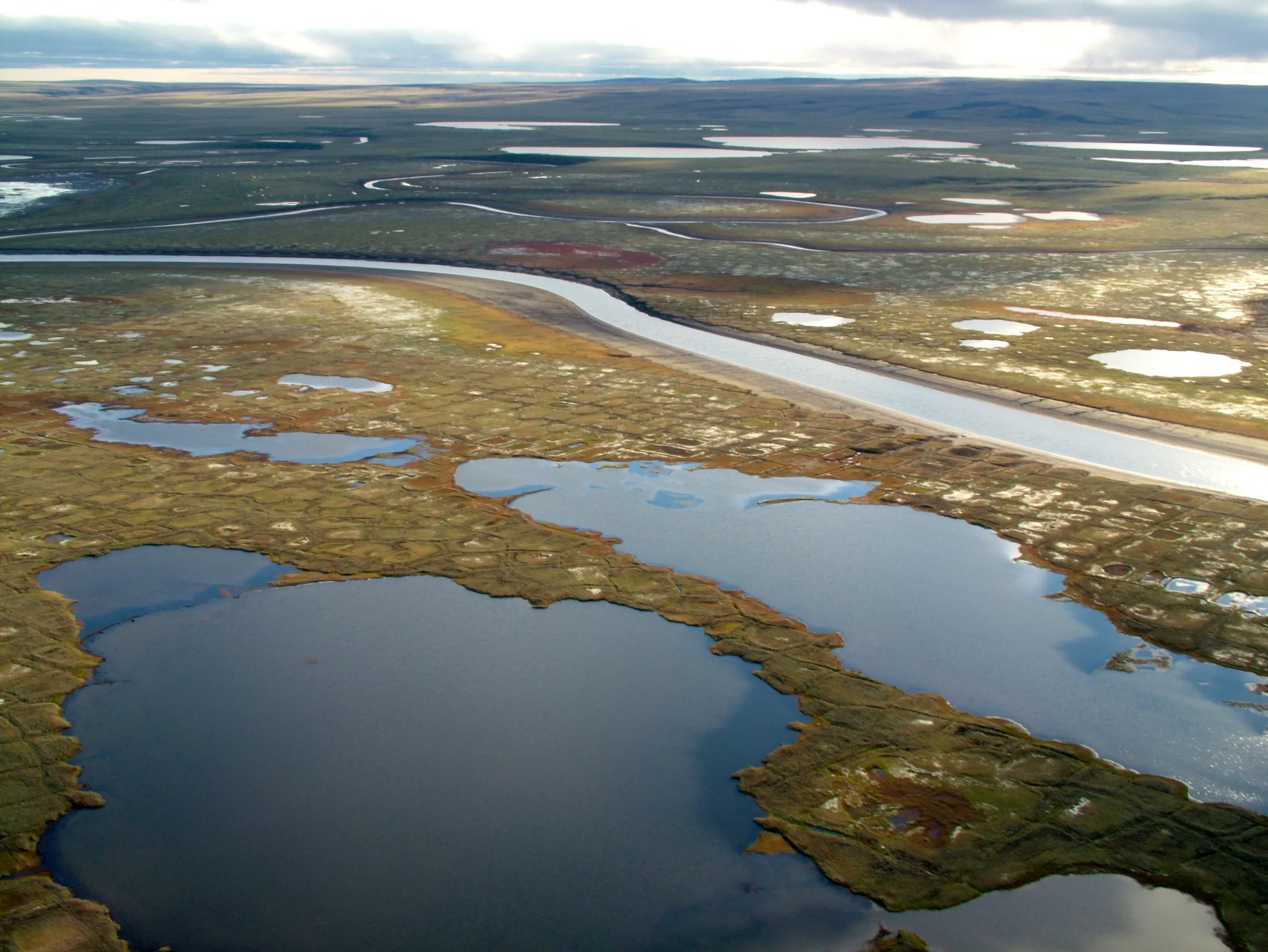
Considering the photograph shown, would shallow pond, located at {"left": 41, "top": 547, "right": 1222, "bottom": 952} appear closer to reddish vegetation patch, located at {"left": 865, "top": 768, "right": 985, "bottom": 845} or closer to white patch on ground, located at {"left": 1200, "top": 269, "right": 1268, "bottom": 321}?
reddish vegetation patch, located at {"left": 865, "top": 768, "right": 985, "bottom": 845}

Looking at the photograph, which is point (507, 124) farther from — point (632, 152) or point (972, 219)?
point (972, 219)

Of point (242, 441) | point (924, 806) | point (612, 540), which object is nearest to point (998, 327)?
point (612, 540)

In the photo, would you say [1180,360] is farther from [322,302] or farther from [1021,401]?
[322,302]

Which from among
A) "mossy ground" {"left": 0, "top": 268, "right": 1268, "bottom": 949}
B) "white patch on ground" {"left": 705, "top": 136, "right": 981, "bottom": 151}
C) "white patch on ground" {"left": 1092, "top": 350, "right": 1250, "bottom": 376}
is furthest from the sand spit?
"mossy ground" {"left": 0, "top": 268, "right": 1268, "bottom": 949}

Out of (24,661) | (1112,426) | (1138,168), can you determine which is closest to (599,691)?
(24,661)

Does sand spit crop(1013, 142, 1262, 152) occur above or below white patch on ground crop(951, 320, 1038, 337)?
above

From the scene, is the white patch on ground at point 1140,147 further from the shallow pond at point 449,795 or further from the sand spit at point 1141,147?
the shallow pond at point 449,795
